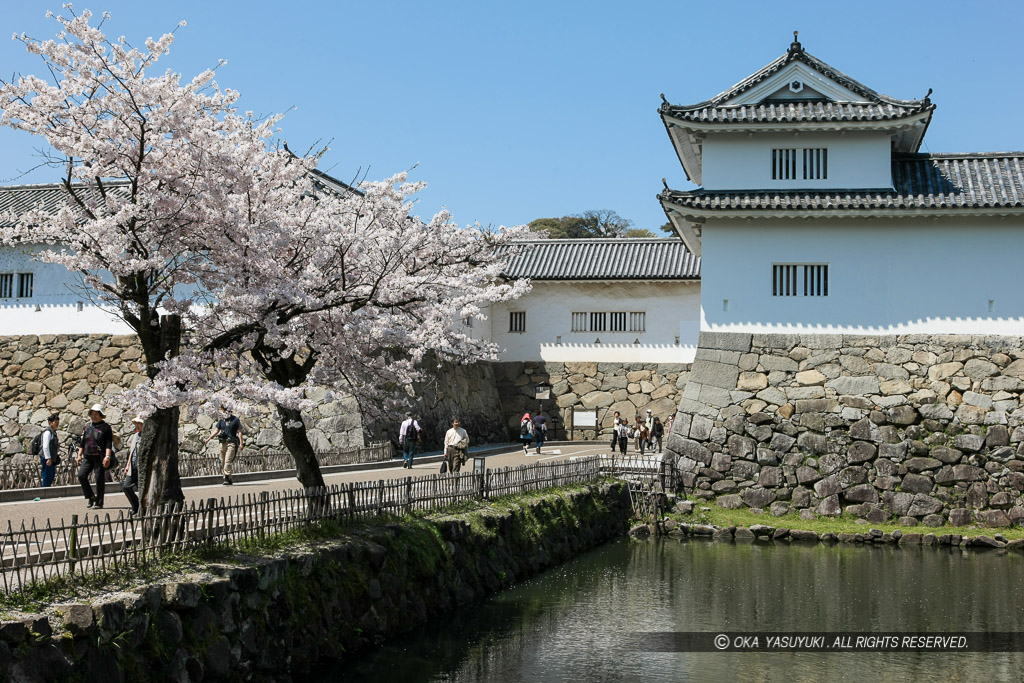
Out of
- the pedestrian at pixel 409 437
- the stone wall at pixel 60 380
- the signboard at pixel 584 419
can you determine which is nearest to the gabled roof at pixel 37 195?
the stone wall at pixel 60 380

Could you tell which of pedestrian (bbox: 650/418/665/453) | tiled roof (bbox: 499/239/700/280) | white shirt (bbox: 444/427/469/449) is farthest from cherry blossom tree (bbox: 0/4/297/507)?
tiled roof (bbox: 499/239/700/280)

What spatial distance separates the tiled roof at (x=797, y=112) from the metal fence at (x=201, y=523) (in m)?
9.85

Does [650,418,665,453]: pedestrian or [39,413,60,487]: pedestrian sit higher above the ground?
[39,413,60,487]: pedestrian

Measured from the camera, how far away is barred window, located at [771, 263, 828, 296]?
22547 mm

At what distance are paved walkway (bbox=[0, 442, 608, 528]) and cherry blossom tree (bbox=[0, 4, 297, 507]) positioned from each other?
2.11 m

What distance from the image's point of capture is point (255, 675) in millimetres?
9508

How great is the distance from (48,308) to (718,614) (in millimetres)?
20075

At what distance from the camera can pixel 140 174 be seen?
10.5 m

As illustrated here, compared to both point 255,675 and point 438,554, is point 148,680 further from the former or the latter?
point 438,554

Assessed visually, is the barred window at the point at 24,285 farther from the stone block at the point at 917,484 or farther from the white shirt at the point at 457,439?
the stone block at the point at 917,484

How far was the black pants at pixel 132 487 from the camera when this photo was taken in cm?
1295

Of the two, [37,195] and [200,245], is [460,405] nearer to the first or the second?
[37,195]

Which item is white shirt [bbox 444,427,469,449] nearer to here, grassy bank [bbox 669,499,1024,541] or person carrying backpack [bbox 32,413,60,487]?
grassy bank [bbox 669,499,1024,541]

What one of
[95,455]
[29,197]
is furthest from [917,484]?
[29,197]
